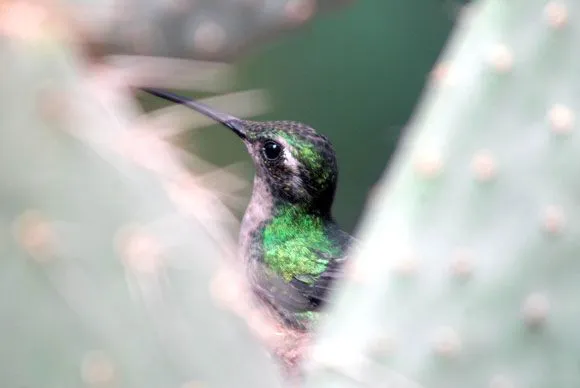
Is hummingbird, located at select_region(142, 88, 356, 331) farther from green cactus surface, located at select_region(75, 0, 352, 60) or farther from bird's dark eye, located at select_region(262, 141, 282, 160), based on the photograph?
green cactus surface, located at select_region(75, 0, 352, 60)

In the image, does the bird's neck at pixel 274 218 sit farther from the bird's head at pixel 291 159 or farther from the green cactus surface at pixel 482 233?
the green cactus surface at pixel 482 233

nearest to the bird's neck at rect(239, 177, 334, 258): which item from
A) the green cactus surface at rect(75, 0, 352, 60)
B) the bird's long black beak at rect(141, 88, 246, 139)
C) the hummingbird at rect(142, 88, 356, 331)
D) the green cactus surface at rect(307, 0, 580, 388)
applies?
the hummingbird at rect(142, 88, 356, 331)

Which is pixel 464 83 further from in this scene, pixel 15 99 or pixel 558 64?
pixel 15 99

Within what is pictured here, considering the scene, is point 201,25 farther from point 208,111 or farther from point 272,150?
point 272,150

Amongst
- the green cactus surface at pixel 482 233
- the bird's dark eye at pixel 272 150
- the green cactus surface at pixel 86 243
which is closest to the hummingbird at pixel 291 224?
the bird's dark eye at pixel 272 150

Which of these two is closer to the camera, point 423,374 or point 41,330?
point 41,330

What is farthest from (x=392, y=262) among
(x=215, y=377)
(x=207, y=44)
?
(x=207, y=44)

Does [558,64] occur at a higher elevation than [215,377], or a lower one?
higher
